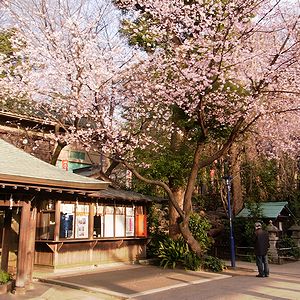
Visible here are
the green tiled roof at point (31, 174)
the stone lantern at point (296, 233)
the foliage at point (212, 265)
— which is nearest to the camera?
the green tiled roof at point (31, 174)

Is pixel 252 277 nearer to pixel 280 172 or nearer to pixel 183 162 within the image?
pixel 183 162

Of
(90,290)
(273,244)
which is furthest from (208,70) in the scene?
(273,244)

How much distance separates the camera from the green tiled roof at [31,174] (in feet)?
27.2

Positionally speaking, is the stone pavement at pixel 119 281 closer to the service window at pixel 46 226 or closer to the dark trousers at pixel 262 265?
the dark trousers at pixel 262 265

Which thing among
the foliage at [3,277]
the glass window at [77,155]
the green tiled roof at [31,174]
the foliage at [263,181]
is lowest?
the foliage at [3,277]

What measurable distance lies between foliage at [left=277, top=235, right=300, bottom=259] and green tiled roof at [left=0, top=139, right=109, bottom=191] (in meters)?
12.6

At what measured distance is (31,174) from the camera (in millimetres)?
8758

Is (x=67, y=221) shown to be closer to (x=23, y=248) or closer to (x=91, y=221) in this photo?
(x=91, y=221)

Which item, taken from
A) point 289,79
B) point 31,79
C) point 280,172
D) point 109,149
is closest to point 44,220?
point 109,149

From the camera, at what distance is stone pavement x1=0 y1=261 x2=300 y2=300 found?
9.44m

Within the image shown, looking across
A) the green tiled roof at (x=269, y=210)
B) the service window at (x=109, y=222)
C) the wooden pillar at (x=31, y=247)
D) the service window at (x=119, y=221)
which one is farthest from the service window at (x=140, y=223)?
the wooden pillar at (x=31, y=247)

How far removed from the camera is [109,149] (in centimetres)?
1434

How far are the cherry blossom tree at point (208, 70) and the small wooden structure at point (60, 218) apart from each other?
2907mm

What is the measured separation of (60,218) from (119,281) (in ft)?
12.2
